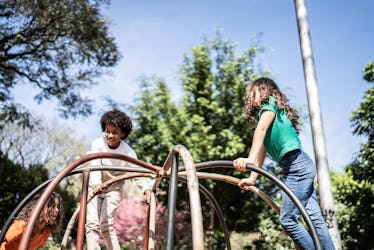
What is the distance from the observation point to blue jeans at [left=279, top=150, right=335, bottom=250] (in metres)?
2.08

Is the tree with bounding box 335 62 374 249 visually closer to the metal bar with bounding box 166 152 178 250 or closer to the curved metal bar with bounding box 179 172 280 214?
the curved metal bar with bounding box 179 172 280 214

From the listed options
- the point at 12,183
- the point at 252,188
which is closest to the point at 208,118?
the point at 12,183

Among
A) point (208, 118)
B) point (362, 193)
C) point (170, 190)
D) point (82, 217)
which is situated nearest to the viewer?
point (170, 190)

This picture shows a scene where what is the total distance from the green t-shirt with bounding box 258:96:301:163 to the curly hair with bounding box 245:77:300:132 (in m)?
0.03

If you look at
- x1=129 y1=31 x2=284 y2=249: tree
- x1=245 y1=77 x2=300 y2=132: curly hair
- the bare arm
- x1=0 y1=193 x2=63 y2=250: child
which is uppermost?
x1=129 y1=31 x2=284 y2=249: tree

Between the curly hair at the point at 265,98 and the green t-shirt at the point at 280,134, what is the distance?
3cm

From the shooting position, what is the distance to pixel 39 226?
100 inches

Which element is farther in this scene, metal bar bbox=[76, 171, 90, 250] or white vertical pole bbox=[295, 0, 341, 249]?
white vertical pole bbox=[295, 0, 341, 249]

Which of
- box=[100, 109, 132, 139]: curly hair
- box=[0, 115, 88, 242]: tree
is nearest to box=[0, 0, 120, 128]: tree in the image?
box=[0, 115, 88, 242]: tree

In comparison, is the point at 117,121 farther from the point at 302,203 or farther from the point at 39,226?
the point at 302,203

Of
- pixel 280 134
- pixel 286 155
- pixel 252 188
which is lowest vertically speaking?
pixel 252 188

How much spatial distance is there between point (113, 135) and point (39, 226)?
88cm

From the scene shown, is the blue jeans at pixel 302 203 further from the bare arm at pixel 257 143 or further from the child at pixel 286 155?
the bare arm at pixel 257 143

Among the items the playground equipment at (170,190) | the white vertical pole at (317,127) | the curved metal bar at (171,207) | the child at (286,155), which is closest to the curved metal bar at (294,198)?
the playground equipment at (170,190)
